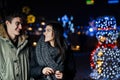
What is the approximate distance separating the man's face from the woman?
0.47m

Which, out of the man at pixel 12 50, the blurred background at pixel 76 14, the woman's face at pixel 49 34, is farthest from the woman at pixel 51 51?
the blurred background at pixel 76 14

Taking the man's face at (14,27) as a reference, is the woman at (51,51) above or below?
below

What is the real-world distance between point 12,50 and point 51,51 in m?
0.58

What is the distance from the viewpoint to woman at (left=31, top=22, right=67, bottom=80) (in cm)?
445

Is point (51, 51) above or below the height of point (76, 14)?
above

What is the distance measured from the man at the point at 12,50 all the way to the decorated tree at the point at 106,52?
14.3 ft

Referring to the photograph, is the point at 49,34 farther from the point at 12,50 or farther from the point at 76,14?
the point at 76,14

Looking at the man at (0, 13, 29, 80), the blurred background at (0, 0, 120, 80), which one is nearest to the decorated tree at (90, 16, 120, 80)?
the man at (0, 13, 29, 80)

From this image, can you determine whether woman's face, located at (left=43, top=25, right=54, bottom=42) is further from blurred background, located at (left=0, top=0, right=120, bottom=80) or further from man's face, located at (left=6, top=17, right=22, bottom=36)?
blurred background, located at (left=0, top=0, right=120, bottom=80)

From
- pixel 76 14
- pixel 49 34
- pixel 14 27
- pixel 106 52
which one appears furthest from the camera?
pixel 76 14

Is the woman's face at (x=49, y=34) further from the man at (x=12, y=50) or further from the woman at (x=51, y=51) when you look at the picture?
the man at (x=12, y=50)

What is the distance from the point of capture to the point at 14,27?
402cm

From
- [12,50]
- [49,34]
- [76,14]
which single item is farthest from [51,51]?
[76,14]

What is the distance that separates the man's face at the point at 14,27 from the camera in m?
4.01
